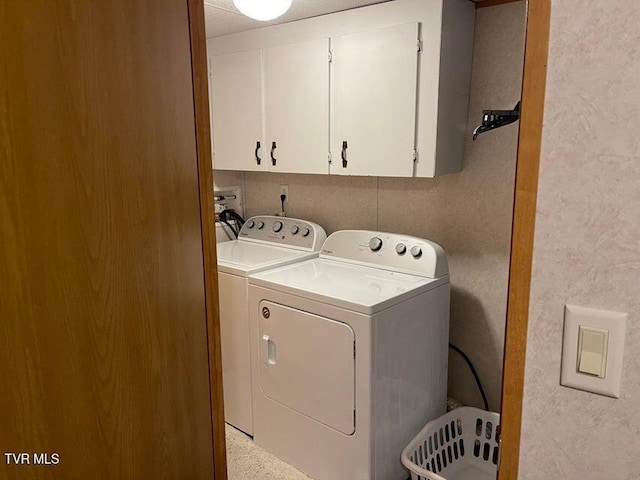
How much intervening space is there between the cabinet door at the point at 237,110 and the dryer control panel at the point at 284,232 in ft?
1.35

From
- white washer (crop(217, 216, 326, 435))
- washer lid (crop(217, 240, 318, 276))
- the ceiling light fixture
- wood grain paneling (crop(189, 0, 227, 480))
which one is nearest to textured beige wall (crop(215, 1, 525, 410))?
white washer (crop(217, 216, 326, 435))

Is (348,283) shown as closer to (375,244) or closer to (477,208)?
(375,244)

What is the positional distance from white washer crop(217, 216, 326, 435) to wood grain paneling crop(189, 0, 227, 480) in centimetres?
99

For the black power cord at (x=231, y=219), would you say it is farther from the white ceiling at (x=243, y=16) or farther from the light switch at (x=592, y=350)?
the light switch at (x=592, y=350)

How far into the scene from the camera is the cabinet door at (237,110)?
2.82m

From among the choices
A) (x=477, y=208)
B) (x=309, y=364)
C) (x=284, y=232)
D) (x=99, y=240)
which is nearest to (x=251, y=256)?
(x=284, y=232)

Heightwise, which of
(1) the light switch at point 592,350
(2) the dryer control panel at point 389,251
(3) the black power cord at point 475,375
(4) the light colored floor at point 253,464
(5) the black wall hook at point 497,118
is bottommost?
(4) the light colored floor at point 253,464

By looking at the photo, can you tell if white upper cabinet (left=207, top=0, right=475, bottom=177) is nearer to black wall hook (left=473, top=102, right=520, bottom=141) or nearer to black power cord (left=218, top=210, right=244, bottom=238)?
black wall hook (left=473, top=102, right=520, bottom=141)

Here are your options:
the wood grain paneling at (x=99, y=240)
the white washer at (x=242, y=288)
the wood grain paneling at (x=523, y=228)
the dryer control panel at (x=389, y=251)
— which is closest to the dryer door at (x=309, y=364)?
the white washer at (x=242, y=288)

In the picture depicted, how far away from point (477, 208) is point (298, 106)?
1.10 meters

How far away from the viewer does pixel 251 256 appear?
281cm

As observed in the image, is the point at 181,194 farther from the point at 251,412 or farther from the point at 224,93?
the point at 224,93

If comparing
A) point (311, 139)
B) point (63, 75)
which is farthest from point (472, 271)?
point (63, 75)

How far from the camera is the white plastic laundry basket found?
89.0 inches
